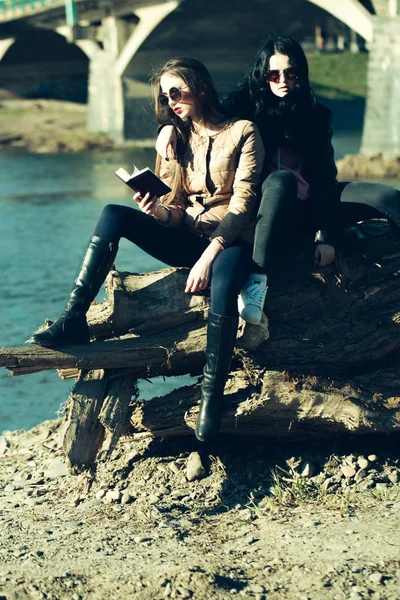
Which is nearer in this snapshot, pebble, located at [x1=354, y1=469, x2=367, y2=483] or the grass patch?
pebble, located at [x1=354, y1=469, x2=367, y2=483]

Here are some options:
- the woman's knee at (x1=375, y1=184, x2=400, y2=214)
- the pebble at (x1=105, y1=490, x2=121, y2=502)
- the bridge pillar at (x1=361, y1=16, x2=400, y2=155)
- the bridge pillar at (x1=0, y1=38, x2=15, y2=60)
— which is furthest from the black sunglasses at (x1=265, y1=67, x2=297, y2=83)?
the bridge pillar at (x1=0, y1=38, x2=15, y2=60)

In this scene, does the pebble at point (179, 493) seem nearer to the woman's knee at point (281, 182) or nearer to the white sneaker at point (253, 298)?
the white sneaker at point (253, 298)

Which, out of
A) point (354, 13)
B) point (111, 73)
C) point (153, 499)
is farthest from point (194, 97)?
point (111, 73)

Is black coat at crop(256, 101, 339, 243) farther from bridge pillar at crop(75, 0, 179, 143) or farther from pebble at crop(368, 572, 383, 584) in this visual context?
bridge pillar at crop(75, 0, 179, 143)

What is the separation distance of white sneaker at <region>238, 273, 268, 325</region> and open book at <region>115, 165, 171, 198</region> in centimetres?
59

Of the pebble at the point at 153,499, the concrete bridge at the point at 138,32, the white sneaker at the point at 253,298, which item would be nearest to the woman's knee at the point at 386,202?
the white sneaker at the point at 253,298

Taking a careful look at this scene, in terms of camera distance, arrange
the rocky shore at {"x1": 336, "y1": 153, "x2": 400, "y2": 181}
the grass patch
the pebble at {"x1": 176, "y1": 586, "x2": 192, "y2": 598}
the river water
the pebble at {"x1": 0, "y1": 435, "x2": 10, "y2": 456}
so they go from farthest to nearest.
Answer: the grass patch
the rocky shore at {"x1": 336, "y1": 153, "x2": 400, "y2": 181}
the river water
the pebble at {"x1": 0, "y1": 435, "x2": 10, "y2": 456}
the pebble at {"x1": 176, "y1": 586, "x2": 192, "y2": 598}

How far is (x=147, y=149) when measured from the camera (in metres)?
34.0

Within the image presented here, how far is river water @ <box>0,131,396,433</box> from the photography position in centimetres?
865

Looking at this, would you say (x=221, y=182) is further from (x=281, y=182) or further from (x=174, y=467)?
(x=174, y=467)

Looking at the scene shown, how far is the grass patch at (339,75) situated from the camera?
40.6 meters

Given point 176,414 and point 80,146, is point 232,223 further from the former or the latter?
point 80,146

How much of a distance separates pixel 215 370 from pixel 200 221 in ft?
2.62

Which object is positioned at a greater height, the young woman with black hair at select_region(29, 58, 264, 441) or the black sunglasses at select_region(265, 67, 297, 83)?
the black sunglasses at select_region(265, 67, 297, 83)
